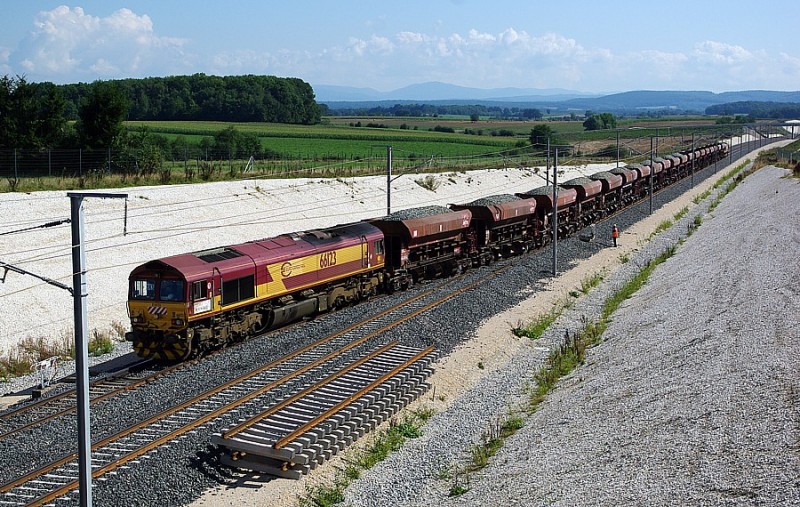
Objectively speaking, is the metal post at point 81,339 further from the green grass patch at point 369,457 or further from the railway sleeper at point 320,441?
the green grass patch at point 369,457

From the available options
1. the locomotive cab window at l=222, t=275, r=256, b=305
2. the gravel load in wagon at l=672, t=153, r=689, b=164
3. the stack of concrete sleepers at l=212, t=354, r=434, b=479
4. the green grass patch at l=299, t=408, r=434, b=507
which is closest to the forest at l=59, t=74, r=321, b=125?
the gravel load in wagon at l=672, t=153, r=689, b=164

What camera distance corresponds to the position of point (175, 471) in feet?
55.8

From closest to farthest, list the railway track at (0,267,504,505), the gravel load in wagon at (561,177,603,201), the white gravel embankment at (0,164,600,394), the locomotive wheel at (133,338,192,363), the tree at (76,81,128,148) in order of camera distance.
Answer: the railway track at (0,267,504,505)
the locomotive wheel at (133,338,192,363)
the white gravel embankment at (0,164,600,394)
the gravel load in wagon at (561,177,603,201)
the tree at (76,81,128,148)

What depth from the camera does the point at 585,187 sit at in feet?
187

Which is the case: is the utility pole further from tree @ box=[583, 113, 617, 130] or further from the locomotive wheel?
tree @ box=[583, 113, 617, 130]

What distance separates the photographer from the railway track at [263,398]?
16.5 metres


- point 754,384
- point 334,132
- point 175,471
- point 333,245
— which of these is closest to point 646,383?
point 754,384

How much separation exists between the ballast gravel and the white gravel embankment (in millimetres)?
13389

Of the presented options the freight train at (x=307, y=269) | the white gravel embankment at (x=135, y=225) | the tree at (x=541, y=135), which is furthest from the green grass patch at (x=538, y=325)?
the tree at (x=541, y=135)

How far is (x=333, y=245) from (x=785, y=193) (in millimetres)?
43721

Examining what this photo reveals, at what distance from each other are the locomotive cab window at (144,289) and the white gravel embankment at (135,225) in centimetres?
388

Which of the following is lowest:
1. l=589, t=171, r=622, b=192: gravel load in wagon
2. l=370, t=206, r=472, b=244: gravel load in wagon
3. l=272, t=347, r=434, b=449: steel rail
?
l=272, t=347, r=434, b=449: steel rail

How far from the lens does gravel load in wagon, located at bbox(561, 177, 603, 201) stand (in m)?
56.6

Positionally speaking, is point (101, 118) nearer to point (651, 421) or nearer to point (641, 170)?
point (641, 170)
